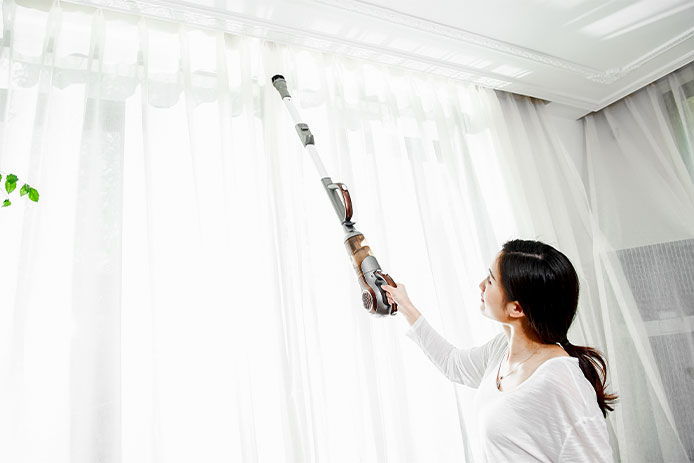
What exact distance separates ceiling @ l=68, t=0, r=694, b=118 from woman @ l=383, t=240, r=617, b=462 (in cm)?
110

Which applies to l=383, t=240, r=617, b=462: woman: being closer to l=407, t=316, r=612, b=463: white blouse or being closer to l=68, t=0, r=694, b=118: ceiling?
l=407, t=316, r=612, b=463: white blouse

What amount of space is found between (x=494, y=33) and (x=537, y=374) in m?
1.56

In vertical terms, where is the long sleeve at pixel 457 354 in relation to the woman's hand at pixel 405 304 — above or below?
below

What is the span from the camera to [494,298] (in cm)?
127

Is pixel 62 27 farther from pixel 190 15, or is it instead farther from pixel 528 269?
pixel 528 269

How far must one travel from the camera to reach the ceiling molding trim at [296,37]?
5.15 feet

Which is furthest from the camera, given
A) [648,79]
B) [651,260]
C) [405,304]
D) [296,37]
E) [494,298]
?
[648,79]

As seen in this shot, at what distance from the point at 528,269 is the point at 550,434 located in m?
0.41

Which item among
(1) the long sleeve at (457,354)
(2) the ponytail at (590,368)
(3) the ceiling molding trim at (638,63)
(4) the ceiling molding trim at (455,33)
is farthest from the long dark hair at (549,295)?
(3) the ceiling molding trim at (638,63)

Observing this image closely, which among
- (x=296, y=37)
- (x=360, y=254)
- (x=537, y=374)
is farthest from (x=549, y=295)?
(x=296, y=37)

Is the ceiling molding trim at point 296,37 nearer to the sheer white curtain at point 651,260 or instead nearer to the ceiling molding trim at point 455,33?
the ceiling molding trim at point 455,33

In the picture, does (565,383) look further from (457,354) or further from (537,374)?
(457,354)

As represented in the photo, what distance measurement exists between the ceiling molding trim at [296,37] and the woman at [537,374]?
113 centimetres

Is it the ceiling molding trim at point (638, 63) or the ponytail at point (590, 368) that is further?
the ceiling molding trim at point (638, 63)
